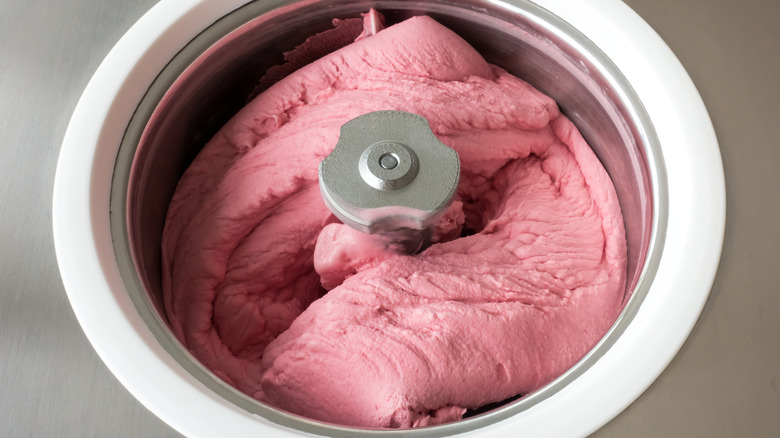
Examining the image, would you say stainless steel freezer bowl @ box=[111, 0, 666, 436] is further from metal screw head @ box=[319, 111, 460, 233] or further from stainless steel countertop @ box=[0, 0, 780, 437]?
metal screw head @ box=[319, 111, 460, 233]

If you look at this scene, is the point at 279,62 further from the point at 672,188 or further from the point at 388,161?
the point at 672,188

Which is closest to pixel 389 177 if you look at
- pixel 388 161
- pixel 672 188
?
pixel 388 161

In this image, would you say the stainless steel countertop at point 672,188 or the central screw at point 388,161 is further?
the central screw at point 388,161

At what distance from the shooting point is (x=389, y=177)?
751 mm

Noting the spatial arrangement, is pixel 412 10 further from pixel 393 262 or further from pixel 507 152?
pixel 393 262

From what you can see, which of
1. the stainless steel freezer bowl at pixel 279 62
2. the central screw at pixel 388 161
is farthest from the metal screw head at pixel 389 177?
the stainless steel freezer bowl at pixel 279 62

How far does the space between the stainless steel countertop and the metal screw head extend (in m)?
0.31

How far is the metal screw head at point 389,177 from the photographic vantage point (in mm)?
754

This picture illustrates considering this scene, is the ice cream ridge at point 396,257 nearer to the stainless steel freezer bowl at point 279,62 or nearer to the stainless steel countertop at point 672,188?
the stainless steel freezer bowl at point 279,62

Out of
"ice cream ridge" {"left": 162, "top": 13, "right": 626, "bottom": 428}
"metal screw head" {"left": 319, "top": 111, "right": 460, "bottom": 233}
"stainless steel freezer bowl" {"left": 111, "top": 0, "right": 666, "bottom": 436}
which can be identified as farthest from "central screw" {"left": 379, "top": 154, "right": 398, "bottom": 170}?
"stainless steel freezer bowl" {"left": 111, "top": 0, "right": 666, "bottom": 436}

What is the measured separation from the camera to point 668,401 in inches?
25.3

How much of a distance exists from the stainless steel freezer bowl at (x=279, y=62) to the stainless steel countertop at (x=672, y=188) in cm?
7

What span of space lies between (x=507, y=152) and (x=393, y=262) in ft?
0.81

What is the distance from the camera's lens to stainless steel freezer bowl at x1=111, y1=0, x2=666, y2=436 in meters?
0.69
